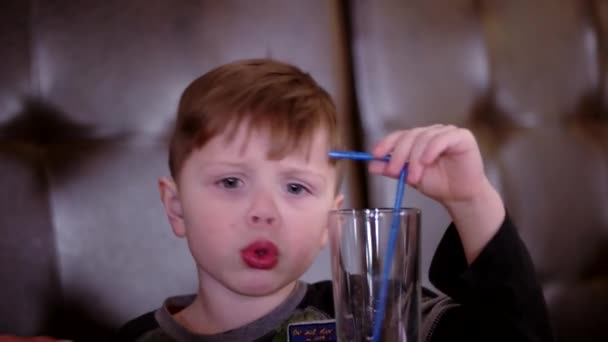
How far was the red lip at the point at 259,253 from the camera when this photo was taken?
2.62 feet

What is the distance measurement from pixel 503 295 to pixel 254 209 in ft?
0.95

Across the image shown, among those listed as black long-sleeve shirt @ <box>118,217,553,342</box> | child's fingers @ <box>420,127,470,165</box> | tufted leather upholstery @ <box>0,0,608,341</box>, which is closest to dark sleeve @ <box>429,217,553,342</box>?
black long-sleeve shirt @ <box>118,217,553,342</box>

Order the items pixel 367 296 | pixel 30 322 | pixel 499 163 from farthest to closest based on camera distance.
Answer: pixel 499 163 < pixel 30 322 < pixel 367 296

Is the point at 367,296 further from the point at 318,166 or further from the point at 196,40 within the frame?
the point at 196,40

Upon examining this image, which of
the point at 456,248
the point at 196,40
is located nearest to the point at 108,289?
the point at 196,40

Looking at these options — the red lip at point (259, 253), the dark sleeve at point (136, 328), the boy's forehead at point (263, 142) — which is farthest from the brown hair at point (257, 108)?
the dark sleeve at point (136, 328)

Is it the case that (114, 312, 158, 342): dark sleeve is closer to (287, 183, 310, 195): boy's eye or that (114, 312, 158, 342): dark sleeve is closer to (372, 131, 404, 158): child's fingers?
(287, 183, 310, 195): boy's eye

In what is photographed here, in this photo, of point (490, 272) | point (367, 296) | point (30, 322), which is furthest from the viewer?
point (30, 322)

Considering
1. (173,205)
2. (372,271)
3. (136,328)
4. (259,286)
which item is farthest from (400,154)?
(136,328)

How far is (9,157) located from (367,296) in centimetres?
68

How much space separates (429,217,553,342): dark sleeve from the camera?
2.45 ft

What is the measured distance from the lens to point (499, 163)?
118 cm

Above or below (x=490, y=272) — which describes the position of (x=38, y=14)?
above

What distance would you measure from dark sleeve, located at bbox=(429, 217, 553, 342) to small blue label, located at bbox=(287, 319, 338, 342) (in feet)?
0.54
